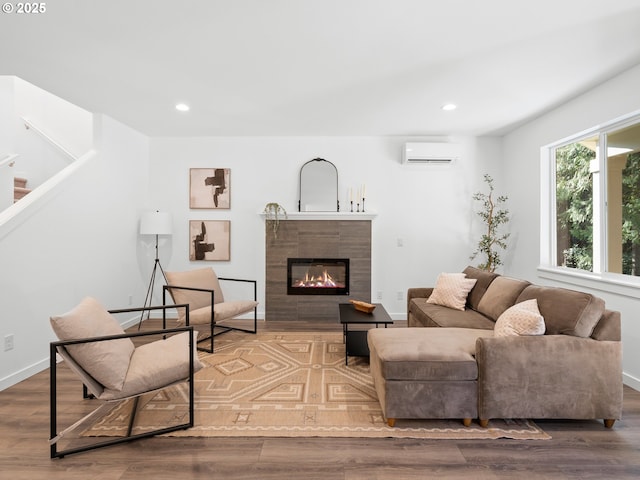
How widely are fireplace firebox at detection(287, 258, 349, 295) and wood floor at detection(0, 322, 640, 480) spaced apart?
289 cm

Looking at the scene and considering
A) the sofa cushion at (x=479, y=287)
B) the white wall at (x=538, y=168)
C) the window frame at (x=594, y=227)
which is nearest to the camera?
the white wall at (x=538, y=168)

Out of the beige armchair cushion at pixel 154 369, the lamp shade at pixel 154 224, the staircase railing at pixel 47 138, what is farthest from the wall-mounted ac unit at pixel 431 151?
the staircase railing at pixel 47 138

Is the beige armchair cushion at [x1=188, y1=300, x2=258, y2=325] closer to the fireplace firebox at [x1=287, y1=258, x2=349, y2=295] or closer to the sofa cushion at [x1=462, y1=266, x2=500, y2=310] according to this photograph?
the fireplace firebox at [x1=287, y1=258, x2=349, y2=295]

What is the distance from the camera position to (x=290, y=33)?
2369mm

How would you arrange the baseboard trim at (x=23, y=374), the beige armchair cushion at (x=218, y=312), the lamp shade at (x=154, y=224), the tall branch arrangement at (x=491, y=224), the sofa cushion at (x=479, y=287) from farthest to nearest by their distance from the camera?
1. the tall branch arrangement at (x=491, y=224)
2. the lamp shade at (x=154, y=224)
3. the sofa cushion at (x=479, y=287)
4. the beige armchair cushion at (x=218, y=312)
5. the baseboard trim at (x=23, y=374)

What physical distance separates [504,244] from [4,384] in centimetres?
574

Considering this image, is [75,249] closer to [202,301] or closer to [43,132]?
[202,301]

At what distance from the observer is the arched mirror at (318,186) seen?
4992 millimetres

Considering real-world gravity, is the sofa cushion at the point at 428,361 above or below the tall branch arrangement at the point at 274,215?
below

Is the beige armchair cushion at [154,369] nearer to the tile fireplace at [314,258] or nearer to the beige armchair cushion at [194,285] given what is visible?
the beige armchair cushion at [194,285]

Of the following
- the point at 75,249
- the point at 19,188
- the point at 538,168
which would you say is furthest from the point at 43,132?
the point at 538,168

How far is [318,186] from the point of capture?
16.4 feet

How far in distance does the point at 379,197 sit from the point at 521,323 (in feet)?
9.96

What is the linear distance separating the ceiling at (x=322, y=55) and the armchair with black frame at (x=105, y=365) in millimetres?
1962
